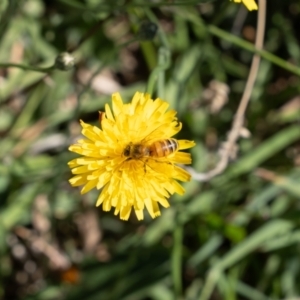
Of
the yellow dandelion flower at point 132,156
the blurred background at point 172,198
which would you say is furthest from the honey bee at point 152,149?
the blurred background at point 172,198

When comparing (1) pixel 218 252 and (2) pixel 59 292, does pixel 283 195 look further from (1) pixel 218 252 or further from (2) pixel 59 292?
(2) pixel 59 292

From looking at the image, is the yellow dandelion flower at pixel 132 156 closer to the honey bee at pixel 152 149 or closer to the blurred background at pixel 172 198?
the honey bee at pixel 152 149

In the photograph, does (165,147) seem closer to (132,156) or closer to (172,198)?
(132,156)

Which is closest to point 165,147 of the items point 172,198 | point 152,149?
point 152,149

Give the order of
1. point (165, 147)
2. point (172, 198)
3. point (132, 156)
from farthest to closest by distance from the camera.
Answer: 1. point (172, 198)
2. point (132, 156)
3. point (165, 147)

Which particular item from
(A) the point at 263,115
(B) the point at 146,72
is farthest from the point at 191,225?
(B) the point at 146,72

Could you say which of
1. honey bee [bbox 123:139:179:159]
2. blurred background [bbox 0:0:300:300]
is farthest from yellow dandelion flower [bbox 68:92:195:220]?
blurred background [bbox 0:0:300:300]
